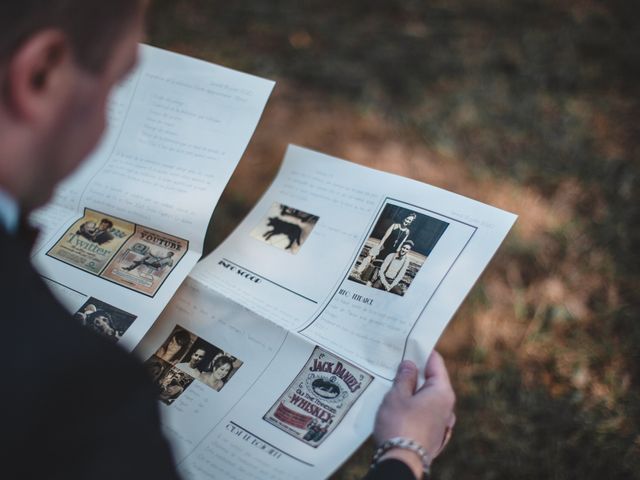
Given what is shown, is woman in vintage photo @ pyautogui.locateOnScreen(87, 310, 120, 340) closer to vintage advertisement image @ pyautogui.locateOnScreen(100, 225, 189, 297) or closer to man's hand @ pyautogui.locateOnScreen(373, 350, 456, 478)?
vintage advertisement image @ pyautogui.locateOnScreen(100, 225, 189, 297)

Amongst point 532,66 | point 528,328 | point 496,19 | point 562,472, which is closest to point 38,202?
point 562,472

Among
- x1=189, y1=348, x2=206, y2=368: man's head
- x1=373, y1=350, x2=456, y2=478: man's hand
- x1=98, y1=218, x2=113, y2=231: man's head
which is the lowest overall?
x1=189, y1=348, x2=206, y2=368: man's head

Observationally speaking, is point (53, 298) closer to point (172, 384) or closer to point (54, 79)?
point (54, 79)

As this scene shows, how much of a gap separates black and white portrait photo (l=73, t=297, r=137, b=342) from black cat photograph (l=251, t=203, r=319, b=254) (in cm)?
24

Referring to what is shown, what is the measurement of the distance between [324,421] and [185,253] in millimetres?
340

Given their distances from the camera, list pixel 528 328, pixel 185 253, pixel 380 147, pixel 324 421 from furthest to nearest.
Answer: pixel 380 147 → pixel 528 328 → pixel 185 253 → pixel 324 421

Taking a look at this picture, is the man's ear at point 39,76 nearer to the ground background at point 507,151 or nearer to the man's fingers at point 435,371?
the man's fingers at point 435,371

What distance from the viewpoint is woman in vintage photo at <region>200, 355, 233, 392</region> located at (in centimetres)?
88

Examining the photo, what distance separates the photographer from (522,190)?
6.42 ft

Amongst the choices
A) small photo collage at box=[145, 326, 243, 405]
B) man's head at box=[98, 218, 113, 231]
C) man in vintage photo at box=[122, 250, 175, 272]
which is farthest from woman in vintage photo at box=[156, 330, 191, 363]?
man's head at box=[98, 218, 113, 231]

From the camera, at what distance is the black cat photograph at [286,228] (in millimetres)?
1008

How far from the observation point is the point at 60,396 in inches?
20.6

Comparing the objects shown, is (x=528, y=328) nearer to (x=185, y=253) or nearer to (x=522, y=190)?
(x=522, y=190)

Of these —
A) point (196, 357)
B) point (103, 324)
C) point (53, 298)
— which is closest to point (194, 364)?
point (196, 357)
